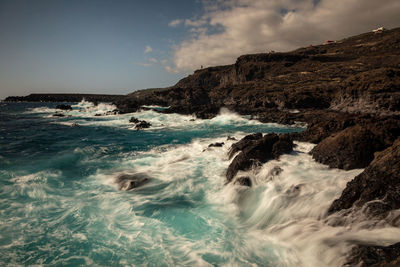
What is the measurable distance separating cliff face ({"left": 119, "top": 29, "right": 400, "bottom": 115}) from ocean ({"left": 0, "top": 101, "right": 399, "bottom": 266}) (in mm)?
19338

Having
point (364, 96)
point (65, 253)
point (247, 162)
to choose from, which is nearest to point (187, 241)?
point (65, 253)

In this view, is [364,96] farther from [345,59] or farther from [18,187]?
[345,59]

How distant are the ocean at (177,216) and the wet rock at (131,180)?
30 cm

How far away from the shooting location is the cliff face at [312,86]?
24797 mm

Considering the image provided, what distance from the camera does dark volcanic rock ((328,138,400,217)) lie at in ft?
16.4

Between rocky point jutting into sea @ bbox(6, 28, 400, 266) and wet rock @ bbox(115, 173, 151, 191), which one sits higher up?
rocky point jutting into sea @ bbox(6, 28, 400, 266)

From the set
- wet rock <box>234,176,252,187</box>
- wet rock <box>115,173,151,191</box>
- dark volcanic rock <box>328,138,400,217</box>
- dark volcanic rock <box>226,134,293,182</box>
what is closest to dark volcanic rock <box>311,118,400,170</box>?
dark volcanic rock <box>226,134,293,182</box>

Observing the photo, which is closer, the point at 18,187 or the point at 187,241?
the point at 187,241

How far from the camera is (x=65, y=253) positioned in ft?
18.6

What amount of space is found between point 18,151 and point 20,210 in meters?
11.4

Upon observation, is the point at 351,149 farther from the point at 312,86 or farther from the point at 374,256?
the point at 312,86

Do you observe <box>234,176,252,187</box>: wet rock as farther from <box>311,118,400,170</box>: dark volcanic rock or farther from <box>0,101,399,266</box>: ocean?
<box>311,118,400,170</box>: dark volcanic rock

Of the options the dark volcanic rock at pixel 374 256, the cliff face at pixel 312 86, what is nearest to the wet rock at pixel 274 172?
the dark volcanic rock at pixel 374 256

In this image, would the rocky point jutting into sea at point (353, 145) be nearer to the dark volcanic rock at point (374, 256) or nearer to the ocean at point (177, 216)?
the dark volcanic rock at point (374, 256)
